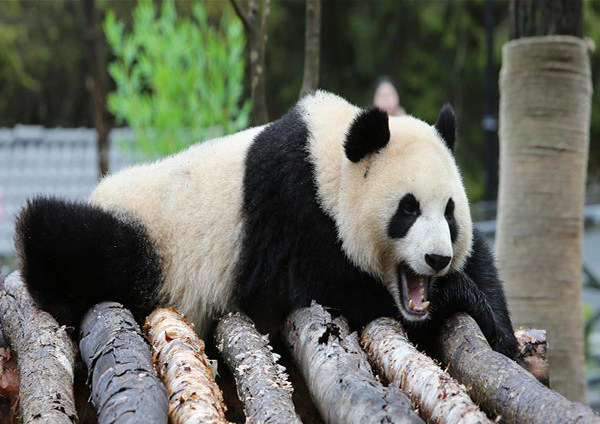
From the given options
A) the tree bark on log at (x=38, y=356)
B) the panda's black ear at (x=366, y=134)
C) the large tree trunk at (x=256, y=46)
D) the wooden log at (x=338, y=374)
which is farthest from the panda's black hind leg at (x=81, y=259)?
the large tree trunk at (x=256, y=46)

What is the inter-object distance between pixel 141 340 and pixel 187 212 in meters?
1.12

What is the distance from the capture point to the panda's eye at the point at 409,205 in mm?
3744

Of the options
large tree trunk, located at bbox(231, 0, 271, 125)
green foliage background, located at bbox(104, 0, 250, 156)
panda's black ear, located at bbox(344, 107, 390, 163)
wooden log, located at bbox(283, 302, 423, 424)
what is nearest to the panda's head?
panda's black ear, located at bbox(344, 107, 390, 163)

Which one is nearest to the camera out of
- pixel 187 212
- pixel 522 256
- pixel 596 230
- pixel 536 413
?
pixel 536 413

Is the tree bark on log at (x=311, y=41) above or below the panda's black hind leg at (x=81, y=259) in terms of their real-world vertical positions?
above

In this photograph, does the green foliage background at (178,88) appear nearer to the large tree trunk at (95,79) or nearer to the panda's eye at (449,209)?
the large tree trunk at (95,79)

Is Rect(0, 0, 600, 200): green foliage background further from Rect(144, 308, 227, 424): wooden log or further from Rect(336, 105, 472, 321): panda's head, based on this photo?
Rect(144, 308, 227, 424): wooden log

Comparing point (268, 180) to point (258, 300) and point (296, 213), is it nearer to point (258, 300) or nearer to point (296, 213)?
point (296, 213)

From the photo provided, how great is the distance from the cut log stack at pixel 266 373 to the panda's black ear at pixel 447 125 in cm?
92

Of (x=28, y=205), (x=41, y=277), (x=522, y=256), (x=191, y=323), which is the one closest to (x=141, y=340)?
(x=191, y=323)

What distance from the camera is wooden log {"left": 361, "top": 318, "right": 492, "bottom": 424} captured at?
8.51 feet

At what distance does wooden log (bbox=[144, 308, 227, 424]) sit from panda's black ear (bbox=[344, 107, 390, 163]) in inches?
40.6

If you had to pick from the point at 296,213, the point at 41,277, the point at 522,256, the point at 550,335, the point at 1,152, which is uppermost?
the point at 296,213

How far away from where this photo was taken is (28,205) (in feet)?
13.3
